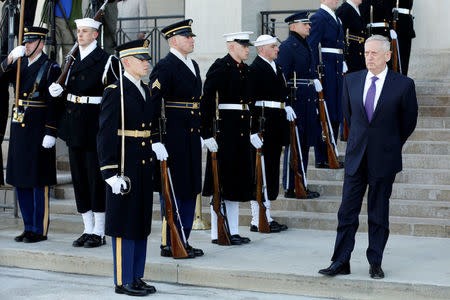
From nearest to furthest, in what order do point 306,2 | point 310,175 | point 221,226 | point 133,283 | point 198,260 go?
1. point 133,283
2. point 198,260
3. point 221,226
4. point 310,175
5. point 306,2

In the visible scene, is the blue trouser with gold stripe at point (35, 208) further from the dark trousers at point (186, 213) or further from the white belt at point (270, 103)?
the white belt at point (270, 103)

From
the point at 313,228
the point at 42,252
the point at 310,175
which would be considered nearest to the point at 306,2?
the point at 310,175

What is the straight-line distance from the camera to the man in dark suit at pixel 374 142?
24.6 feet

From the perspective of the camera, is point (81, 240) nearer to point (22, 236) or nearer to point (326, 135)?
point (22, 236)

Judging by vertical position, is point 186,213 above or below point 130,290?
above

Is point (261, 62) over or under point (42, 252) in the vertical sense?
over

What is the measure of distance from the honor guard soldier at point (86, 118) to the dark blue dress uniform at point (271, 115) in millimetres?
1596

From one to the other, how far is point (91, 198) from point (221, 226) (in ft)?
4.05

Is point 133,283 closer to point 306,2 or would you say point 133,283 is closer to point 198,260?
point 198,260

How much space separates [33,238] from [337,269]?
3.18m

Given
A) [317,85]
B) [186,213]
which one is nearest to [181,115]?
[186,213]

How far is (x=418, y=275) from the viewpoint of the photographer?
7.59m

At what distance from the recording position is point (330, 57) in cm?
1103

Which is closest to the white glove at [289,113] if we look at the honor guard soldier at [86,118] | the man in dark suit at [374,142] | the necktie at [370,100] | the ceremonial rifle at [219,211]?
the ceremonial rifle at [219,211]
